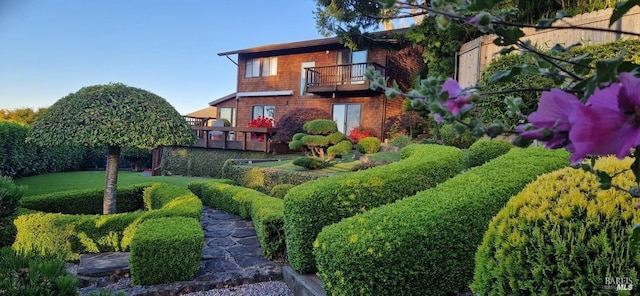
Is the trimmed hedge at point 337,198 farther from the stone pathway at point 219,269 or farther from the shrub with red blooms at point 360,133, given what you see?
the shrub with red blooms at point 360,133

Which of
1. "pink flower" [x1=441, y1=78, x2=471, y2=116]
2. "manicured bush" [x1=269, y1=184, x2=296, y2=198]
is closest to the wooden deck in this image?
"manicured bush" [x1=269, y1=184, x2=296, y2=198]

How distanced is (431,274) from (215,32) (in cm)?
1670

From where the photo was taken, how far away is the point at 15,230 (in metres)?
5.60

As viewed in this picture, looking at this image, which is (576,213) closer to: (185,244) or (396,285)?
(396,285)

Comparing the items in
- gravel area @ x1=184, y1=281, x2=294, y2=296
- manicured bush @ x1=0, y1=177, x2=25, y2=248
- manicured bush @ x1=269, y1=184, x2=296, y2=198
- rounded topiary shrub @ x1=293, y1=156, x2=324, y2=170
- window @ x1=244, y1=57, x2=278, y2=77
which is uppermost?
window @ x1=244, y1=57, x2=278, y2=77

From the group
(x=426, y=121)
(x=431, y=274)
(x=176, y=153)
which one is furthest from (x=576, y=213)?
(x=176, y=153)

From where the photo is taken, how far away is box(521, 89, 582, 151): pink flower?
530 mm

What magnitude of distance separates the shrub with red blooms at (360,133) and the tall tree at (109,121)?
29.9 ft

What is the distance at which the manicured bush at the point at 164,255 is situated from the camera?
4.25 meters

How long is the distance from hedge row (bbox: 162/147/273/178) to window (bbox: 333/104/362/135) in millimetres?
3998

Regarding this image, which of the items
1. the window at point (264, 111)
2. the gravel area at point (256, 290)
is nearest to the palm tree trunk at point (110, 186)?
the gravel area at point (256, 290)

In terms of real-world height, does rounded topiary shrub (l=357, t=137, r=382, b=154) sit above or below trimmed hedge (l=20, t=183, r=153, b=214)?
above

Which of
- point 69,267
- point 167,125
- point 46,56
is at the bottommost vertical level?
point 69,267

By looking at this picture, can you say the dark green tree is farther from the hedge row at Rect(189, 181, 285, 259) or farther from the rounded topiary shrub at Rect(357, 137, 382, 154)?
the rounded topiary shrub at Rect(357, 137, 382, 154)
